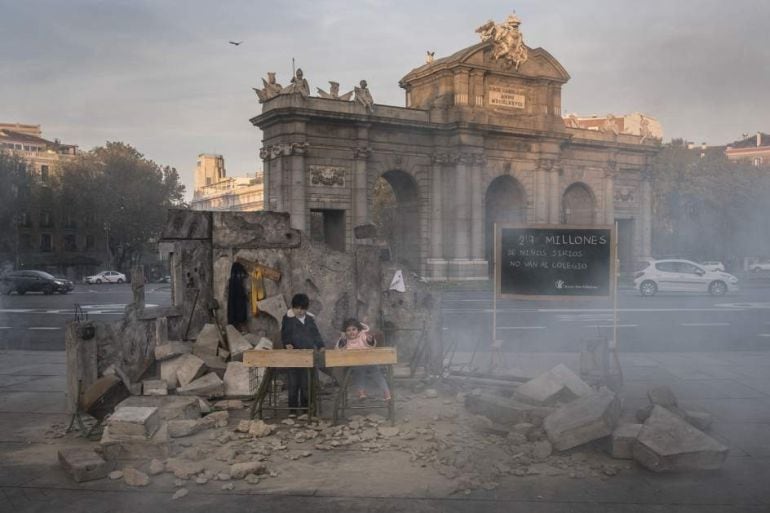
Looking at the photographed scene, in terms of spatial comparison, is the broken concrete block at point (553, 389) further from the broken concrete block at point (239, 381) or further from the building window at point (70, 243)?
the building window at point (70, 243)

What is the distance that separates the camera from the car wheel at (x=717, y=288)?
81.7 feet

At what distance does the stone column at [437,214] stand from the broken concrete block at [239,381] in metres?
25.7

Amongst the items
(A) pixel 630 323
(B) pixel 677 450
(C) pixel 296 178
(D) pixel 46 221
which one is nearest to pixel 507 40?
(C) pixel 296 178

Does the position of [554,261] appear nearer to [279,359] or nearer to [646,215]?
[279,359]

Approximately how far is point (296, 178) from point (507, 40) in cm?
1253

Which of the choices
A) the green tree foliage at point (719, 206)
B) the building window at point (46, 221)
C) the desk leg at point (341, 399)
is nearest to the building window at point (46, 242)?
the building window at point (46, 221)

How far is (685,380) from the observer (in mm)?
9484

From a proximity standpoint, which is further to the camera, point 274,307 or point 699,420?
point 274,307

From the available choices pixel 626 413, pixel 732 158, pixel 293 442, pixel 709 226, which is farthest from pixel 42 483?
pixel 709 226

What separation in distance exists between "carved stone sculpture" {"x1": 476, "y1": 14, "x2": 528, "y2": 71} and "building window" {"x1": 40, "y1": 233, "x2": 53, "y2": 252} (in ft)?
167

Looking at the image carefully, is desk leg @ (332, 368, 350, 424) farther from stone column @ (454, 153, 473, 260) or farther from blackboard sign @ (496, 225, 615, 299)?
stone column @ (454, 153, 473, 260)

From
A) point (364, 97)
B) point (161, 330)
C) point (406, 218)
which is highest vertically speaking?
point (364, 97)

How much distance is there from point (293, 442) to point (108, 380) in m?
2.43

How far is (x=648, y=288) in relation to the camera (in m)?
25.8
